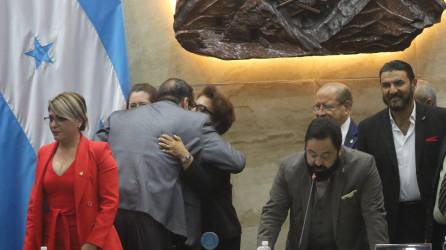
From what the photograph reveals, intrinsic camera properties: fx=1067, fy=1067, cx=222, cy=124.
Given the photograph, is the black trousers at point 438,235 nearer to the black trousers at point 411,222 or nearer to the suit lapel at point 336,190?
the black trousers at point 411,222

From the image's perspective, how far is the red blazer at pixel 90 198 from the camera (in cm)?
579

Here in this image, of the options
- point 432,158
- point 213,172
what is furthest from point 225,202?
point 432,158

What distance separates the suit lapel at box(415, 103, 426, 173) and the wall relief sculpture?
1.73 m

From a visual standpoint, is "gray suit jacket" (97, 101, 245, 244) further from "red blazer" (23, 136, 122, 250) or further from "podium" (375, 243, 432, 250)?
"podium" (375, 243, 432, 250)

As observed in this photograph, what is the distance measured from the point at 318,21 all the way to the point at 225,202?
2.17m

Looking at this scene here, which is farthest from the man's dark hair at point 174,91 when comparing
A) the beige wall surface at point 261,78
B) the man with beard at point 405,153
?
the beige wall surface at point 261,78

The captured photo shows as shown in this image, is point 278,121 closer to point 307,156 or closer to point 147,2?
point 147,2

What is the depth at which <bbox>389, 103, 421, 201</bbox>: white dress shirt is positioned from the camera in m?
6.42

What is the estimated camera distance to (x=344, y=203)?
226 inches

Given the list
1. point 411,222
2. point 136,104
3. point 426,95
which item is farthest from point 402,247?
point 426,95

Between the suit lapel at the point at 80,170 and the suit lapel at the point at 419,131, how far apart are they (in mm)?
1985

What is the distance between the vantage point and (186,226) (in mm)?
6281

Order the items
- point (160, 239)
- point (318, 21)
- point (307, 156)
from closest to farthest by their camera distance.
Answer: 1. point (307, 156)
2. point (160, 239)
3. point (318, 21)

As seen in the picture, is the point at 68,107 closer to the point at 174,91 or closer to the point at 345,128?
the point at 174,91
